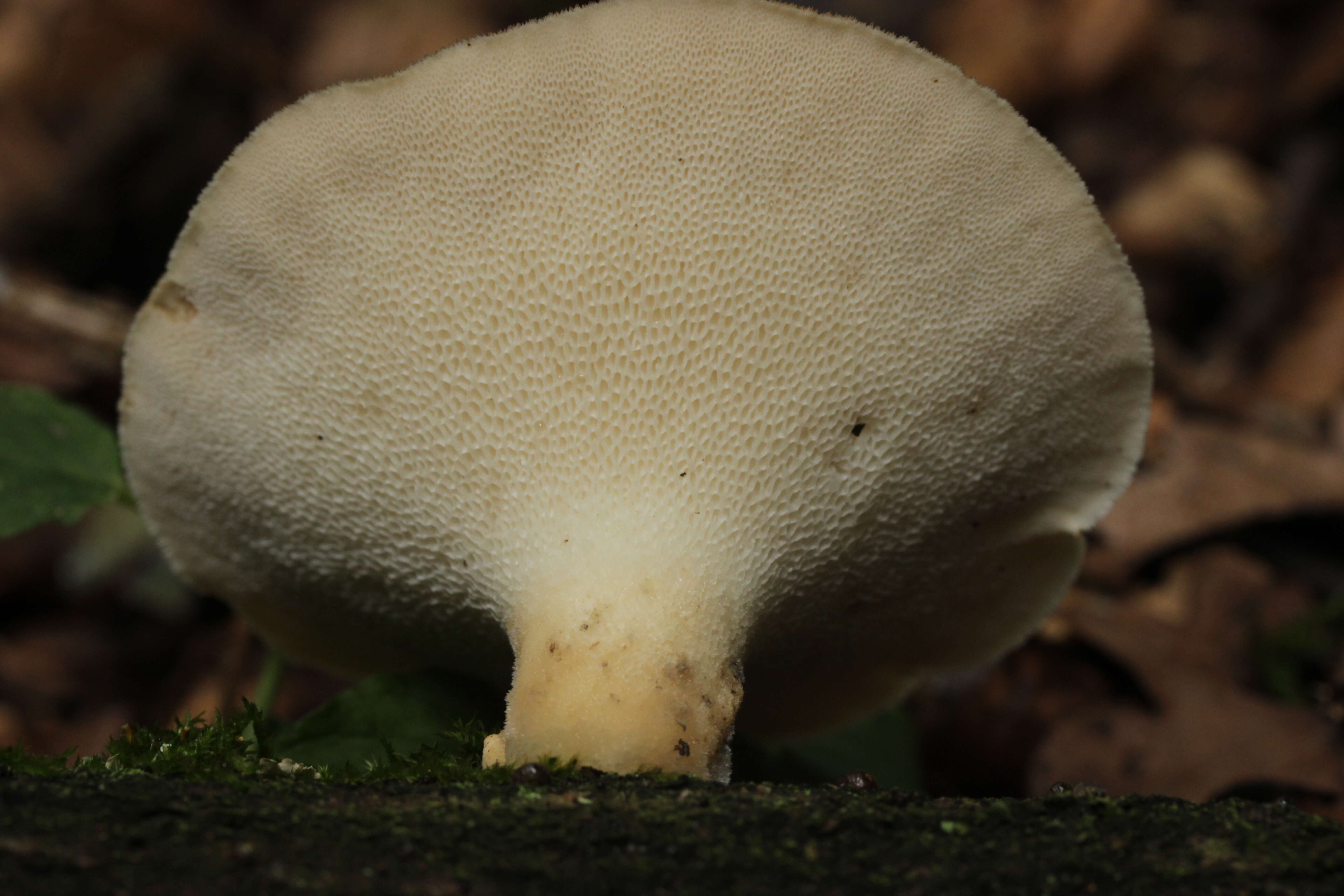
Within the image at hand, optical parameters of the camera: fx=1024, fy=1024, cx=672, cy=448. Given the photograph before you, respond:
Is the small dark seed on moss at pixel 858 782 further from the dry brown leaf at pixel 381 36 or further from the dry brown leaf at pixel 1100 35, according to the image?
the dry brown leaf at pixel 1100 35

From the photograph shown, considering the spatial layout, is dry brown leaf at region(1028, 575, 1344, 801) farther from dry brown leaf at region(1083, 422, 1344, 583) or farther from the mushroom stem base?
the mushroom stem base

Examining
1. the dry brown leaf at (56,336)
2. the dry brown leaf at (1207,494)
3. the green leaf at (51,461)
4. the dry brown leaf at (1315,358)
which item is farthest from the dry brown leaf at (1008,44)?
the green leaf at (51,461)

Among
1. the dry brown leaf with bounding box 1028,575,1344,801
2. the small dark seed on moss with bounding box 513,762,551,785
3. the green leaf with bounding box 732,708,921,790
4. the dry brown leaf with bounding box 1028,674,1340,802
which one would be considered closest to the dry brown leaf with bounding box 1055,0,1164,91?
the dry brown leaf with bounding box 1028,575,1344,801

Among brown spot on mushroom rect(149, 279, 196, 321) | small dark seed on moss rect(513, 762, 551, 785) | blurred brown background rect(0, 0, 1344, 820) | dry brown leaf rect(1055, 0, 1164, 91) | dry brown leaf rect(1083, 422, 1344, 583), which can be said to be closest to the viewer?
small dark seed on moss rect(513, 762, 551, 785)

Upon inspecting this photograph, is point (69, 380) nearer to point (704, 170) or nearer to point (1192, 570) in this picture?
point (704, 170)

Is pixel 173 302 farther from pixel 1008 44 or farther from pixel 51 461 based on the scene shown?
pixel 1008 44

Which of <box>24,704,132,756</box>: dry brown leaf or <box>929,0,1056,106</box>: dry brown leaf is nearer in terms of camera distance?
<box>24,704,132,756</box>: dry brown leaf

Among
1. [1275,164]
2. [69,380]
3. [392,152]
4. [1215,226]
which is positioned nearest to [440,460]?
[392,152]
